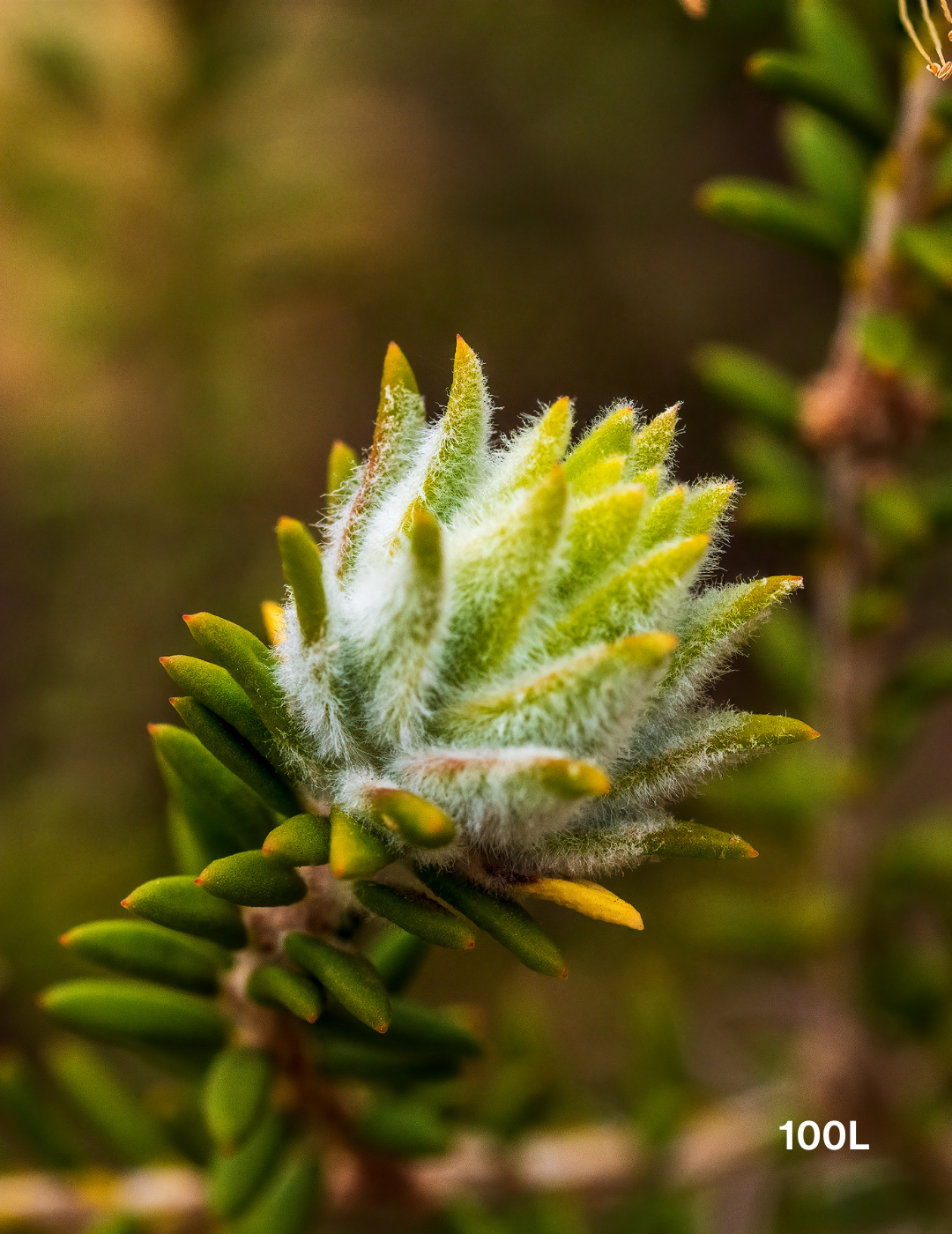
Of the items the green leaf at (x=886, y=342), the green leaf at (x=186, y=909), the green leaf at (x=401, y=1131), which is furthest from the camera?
the green leaf at (x=886, y=342)

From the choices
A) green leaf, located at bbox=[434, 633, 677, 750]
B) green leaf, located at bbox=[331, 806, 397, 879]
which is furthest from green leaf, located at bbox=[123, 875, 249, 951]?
green leaf, located at bbox=[434, 633, 677, 750]

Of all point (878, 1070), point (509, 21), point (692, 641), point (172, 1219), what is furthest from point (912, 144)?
point (509, 21)

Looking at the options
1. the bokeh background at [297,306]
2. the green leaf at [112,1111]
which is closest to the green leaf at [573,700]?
the green leaf at [112,1111]

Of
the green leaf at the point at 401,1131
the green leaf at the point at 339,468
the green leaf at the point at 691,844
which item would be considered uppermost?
the green leaf at the point at 339,468

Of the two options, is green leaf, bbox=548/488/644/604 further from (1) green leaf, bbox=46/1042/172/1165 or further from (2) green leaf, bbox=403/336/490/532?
(1) green leaf, bbox=46/1042/172/1165

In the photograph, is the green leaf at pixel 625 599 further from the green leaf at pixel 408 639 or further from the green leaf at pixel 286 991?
the green leaf at pixel 286 991

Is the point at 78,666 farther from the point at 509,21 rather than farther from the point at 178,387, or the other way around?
the point at 509,21

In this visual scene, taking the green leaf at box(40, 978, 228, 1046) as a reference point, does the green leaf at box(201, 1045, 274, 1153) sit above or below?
below
